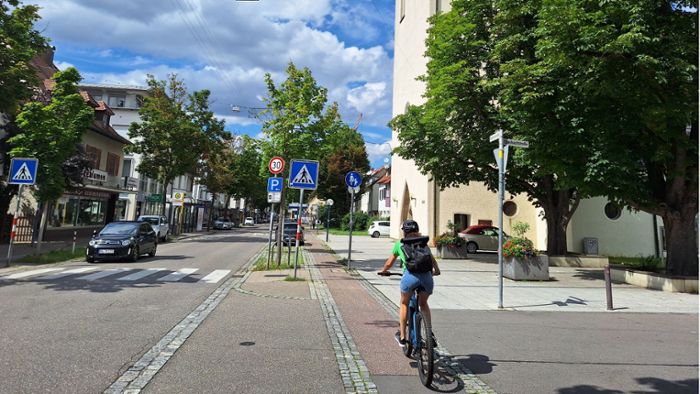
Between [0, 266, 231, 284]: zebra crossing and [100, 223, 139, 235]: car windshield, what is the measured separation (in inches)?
105

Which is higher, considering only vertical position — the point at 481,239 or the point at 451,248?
the point at 481,239

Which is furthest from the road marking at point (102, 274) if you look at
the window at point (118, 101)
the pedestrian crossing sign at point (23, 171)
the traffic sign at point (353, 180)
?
the window at point (118, 101)

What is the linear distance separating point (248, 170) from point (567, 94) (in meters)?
46.6

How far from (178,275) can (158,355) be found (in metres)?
7.94

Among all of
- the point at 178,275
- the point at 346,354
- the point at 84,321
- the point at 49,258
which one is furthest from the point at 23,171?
the point at 346,354

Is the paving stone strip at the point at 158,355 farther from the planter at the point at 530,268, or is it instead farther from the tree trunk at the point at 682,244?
the tree trunk at the point at 682,244

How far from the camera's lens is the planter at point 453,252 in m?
21.0

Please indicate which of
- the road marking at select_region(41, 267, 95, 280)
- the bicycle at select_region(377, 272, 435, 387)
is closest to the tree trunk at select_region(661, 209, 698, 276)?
the bicycle at select_region(377, 272, 435, 387)

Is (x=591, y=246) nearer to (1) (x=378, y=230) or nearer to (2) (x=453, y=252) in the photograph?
(2) (x=453, y=252)

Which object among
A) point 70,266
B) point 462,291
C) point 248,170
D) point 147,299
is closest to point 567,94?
point 462,291

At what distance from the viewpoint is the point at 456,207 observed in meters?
31.0

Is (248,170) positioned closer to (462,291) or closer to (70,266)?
(70,266)

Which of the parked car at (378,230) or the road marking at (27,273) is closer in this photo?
the road marking at (27,273)

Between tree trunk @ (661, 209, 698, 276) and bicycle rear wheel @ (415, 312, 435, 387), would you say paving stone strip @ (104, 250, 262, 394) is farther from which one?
tree trunk @ (661, 209, 698, 276)
